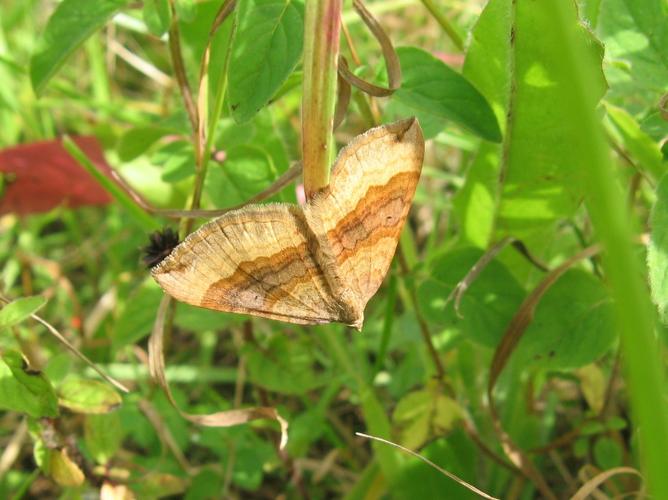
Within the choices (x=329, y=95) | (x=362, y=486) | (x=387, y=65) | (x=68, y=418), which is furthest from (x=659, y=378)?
(x=68, y=418)

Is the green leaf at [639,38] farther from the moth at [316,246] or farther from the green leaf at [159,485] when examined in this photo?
the green leaf at [159,485]

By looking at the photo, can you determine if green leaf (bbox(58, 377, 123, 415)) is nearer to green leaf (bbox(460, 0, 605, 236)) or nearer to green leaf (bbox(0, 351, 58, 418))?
green leaf (bbox(0, 351, 58, 418))

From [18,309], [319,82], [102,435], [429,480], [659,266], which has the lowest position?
[429,480]

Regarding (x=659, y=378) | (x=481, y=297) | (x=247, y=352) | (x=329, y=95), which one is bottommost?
(x=247, y=352)

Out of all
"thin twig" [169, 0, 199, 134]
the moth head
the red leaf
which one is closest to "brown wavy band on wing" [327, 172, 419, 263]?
the moth head

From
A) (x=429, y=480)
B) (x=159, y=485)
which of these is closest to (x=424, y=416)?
(x=429, y=480)

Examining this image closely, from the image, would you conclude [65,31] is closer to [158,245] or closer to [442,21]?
[158,245]

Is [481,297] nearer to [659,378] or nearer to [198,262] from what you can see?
[198,262]

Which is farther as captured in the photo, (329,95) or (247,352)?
(247,352)
